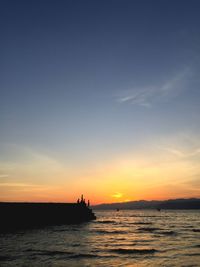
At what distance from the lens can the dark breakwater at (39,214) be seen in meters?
52.0

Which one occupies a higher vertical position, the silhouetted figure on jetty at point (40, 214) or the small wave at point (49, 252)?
the silhouetted figure on jetty at point (40, 214)

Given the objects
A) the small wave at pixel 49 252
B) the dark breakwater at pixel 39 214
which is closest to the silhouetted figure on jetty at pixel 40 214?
the dark breakwater at pixel 39 214

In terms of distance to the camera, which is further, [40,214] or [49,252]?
[40,214]

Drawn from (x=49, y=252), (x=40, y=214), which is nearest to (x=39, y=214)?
(x=40, y=214)

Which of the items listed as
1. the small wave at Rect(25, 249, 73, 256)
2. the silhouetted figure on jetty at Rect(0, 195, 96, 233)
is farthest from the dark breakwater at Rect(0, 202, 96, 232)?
the small wave at Rect(25, 249, 73, 256)

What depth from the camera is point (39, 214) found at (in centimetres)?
6128

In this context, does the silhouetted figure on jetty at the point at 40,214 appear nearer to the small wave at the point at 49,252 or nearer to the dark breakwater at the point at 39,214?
the dark breakwater at the point at 39,214

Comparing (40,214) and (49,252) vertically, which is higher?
(40,214)

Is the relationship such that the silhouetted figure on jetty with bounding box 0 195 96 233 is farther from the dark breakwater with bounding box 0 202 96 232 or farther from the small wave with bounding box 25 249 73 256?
the small wave with bounding box 25 249 73 256

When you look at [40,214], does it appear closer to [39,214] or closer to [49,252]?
[39,214]

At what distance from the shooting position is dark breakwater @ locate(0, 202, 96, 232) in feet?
170

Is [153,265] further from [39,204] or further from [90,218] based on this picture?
[90,218]

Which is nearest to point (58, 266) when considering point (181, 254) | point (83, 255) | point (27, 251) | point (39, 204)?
point (83, 255)

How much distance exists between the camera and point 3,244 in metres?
31.8
